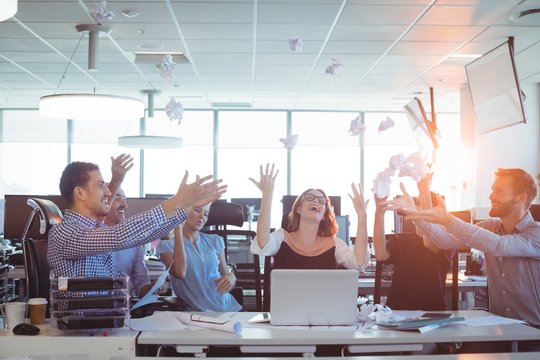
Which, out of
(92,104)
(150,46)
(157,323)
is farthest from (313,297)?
(150,46)

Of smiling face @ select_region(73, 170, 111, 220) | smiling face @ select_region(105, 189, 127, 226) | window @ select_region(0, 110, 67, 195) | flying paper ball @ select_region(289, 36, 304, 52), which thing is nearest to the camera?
smiling face @ select_region(73, 170, 111, 220)

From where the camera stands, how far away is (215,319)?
9.68ft

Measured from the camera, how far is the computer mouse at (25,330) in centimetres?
266

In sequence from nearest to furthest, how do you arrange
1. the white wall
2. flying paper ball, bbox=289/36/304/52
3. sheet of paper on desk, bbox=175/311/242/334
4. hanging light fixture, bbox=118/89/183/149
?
sheet of paper on desk, bbox=175/311/242/334
flying paper ball, bbox=289/36/304/52
the white wall
hanging light fixture, bbox=118/89/183/149

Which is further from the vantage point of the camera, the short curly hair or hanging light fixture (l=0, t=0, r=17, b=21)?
the short curly hair

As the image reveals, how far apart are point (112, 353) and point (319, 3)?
420cm

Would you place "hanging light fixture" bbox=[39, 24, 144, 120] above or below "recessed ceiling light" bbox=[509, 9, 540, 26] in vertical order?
below

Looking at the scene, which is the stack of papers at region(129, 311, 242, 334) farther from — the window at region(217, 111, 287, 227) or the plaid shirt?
the window at region(217, 111, 287, 227)

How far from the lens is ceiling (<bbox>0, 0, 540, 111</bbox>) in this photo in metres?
6.16

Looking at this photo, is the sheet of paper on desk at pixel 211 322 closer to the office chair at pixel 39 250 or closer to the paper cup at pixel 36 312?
the paper cup at pixel 36 312

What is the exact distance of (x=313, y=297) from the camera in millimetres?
2854

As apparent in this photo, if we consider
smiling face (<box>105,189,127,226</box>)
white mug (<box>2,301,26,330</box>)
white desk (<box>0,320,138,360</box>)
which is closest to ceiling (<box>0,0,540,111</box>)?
smiling face (<box>105,189,127,226</box>)

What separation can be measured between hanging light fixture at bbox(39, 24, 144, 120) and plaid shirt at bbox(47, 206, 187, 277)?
3487mm

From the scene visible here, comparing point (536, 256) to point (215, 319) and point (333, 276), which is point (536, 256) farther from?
point (215, 319)
